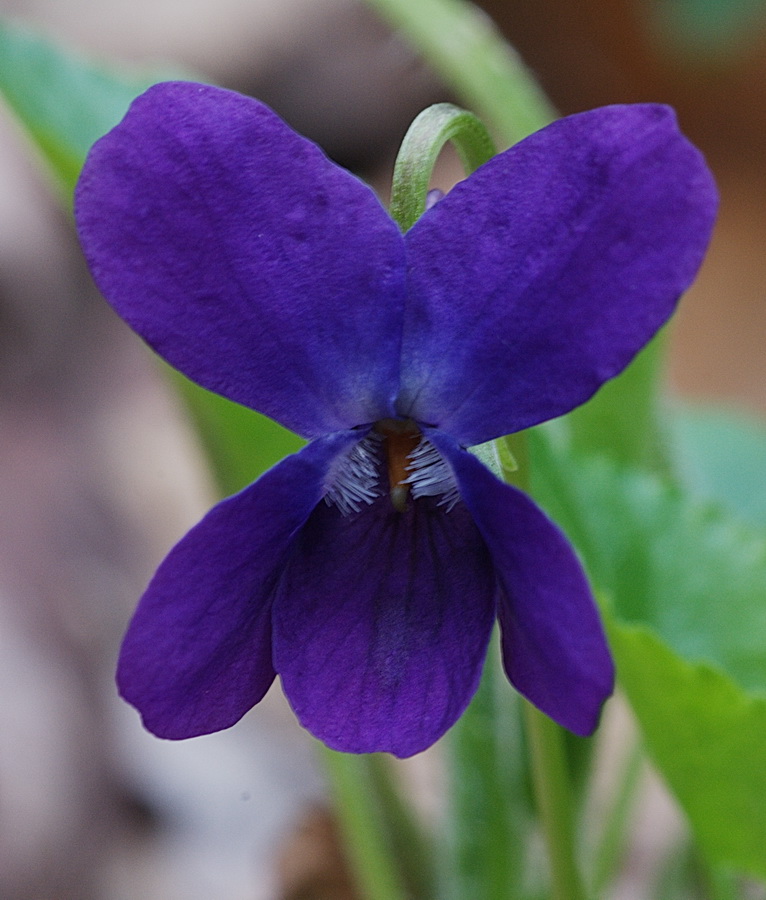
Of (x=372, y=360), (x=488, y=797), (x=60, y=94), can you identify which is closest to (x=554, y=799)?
(x=488, y=797)

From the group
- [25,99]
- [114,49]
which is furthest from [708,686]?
[114,49]

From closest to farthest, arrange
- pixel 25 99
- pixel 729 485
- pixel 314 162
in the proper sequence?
pixel 314 162
pixel 25 99
pixel 729 485

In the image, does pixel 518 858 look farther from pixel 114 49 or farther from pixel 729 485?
pixel 114 49

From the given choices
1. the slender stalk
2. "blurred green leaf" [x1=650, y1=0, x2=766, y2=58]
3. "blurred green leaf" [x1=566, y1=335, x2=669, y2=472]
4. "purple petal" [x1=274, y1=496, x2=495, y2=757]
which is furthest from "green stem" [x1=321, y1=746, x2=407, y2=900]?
"blurred green leaf" [x1=650, y1=0, x2=766, y2=58]

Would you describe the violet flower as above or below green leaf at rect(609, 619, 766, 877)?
above

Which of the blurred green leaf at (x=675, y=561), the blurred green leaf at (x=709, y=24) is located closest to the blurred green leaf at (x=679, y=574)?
the blurred green leaf at (x=675, y=561)

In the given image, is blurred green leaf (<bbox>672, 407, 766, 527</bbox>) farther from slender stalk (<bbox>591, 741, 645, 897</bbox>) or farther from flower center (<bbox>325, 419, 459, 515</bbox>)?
flower center (<bbox>325, 419, 459, 515</bbox>)
